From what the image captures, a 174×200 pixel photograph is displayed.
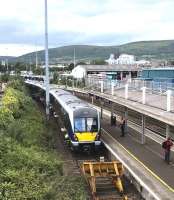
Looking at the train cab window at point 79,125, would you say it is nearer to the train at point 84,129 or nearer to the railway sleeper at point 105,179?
the train at point 84,129

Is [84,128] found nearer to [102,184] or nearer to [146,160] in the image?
[146,160]

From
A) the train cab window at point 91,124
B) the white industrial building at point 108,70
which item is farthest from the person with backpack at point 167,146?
the white industrial building at point 108,70

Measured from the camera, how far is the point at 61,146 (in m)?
35.7

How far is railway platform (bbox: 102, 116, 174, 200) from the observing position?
2072cm

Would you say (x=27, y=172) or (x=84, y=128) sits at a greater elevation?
(x=27, y=172)

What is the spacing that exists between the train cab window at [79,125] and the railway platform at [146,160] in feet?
6.50

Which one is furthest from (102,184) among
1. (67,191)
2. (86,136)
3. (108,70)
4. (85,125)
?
(108,70)

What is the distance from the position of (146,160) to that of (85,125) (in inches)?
255

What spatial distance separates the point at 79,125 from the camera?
31.7 meters

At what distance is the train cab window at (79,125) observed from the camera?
3156 cm

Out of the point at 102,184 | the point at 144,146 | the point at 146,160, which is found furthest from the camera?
the point at 144,146

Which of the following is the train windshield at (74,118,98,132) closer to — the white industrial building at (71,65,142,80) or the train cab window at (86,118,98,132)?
the train cab window at (86,118,98,132)

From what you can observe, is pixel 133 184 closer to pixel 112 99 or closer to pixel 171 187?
pixel 171 187

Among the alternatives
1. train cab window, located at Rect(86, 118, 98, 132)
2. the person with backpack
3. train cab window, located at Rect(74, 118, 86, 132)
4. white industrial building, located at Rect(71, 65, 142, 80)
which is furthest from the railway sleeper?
white industrial building, located at Rect(71, 65, 142, 80)
